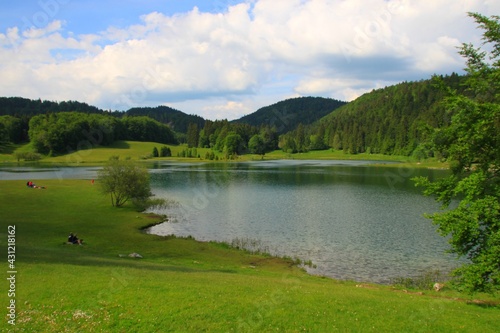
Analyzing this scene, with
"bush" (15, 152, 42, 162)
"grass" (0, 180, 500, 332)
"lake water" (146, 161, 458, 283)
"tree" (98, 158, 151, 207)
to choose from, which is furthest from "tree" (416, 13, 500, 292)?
"bush" (15, 152, 42, 162)

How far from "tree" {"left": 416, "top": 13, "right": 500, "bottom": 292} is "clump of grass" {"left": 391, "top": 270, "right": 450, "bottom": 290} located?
34.3 feet

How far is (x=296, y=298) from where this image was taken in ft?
61.5

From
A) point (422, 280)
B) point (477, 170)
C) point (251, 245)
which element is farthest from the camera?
point (251, 245)

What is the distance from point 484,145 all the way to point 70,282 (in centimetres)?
2267

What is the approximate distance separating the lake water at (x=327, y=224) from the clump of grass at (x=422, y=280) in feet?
2.70

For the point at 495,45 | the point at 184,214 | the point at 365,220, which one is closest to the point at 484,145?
the point at 495,45

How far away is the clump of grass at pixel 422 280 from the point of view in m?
28.7

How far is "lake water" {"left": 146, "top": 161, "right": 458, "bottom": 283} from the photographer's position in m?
36.2

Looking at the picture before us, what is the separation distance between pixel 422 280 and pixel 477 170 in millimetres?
15077

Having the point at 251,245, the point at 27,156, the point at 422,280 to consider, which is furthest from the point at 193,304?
the point at 27,156

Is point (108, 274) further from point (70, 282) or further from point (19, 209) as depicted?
point (19, 209)

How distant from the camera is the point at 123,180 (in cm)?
5878

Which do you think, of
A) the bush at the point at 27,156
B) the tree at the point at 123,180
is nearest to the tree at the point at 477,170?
the tree at the point at 123,180

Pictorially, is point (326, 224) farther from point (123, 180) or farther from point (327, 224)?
point (123, 180)
